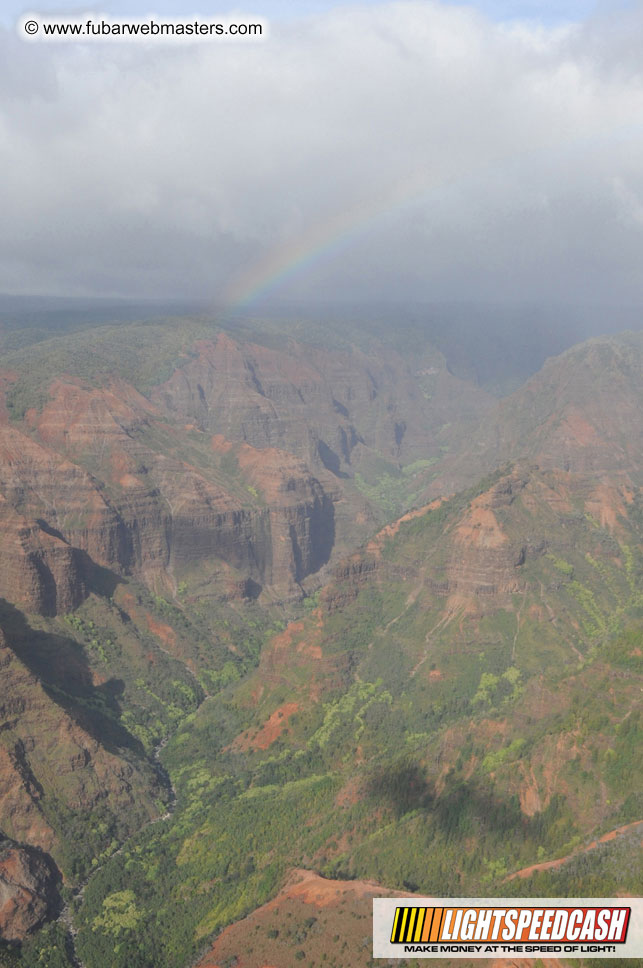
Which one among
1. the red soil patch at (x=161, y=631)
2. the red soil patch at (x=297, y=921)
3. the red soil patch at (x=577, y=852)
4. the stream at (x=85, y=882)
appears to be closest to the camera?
the red soil patch at (x=577, y=852)

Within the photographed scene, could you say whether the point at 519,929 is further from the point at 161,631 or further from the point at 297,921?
the point at 161,631

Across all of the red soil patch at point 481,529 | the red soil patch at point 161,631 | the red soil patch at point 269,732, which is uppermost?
the red soil patch at point 481,529

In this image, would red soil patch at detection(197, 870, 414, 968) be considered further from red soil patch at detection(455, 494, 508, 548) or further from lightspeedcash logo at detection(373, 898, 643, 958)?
red soil patch at detection(455, 494, 508, 548)

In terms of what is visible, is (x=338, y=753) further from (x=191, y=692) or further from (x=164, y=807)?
(x=191, y=692)

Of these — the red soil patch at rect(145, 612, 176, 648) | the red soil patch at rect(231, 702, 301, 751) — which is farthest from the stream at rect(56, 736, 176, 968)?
the red soil patch at rect(145, 612, 176, 648)

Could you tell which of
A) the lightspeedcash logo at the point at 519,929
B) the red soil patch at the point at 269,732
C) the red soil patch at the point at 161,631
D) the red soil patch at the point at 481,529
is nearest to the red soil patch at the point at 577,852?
the lightspeedcash logo at the point at 519,929

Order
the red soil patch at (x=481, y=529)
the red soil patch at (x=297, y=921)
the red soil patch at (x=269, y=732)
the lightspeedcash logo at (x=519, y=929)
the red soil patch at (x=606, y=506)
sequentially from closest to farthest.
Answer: the lightspeedcash logo at (x=519, y=929) → the red soil patch at (x=297, y=921) → the red soil patch at (x=269, y=732) → the red soil patch at (x=481, y=529) → the red soil patch at (x=606, y=506)

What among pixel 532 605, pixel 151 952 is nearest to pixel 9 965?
pixel 151 952

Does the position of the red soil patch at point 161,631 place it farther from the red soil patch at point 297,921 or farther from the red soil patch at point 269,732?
the red soil patch at point 297,921
